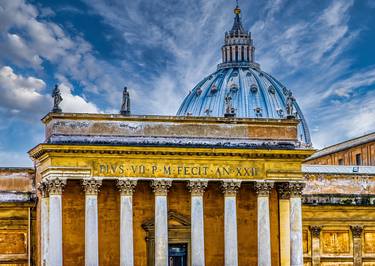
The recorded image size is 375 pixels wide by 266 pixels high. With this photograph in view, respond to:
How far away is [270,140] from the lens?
4150 centimetres

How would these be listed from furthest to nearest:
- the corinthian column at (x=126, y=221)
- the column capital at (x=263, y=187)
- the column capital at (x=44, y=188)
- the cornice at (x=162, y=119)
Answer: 1. the column capital at (x=263, y=187)
2. the cornice at (x=162, y=119)
3. the column capital at (x=44, y=188)
4. the corinthian column at (x=126, y=221)

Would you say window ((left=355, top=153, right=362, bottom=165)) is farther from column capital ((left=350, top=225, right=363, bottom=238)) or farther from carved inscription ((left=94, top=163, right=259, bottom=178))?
carved inscription ((left=94, top=163, right=259, bottom=178))

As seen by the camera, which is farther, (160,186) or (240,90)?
(240,90)

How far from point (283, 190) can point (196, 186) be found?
4.49 metres

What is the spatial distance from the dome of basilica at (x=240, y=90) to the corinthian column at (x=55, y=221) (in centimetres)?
6438

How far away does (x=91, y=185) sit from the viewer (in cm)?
3866

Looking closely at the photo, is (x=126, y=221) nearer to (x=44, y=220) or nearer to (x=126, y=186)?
(x=126, y=186)

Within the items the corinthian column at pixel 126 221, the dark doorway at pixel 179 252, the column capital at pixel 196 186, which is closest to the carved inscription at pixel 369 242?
the dark doorway at pixel 179 252

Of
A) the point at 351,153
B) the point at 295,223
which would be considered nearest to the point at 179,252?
the point at 295,223

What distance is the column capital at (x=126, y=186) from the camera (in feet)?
128

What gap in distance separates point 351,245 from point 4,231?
1899cm

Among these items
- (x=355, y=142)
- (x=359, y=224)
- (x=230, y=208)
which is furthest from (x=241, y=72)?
(x=230, y=208)

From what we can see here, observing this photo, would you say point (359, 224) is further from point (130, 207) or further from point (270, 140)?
point (130, 207)

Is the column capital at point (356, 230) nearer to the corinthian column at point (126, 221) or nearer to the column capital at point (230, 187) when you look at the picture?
the column capital at point (230, 187)
